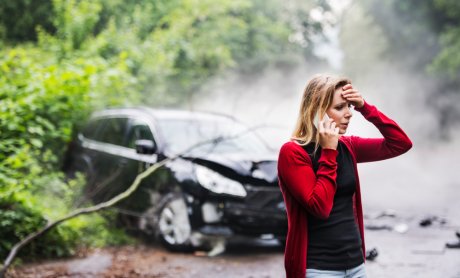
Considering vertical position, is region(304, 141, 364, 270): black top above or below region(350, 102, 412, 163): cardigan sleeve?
below

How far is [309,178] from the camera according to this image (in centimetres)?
250

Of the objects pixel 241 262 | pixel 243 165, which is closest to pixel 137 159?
pixel 243 165

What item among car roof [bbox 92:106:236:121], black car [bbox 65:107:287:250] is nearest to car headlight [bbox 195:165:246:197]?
black car [bbox 65:107:287:250]

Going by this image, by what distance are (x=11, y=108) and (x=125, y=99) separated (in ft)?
16.3

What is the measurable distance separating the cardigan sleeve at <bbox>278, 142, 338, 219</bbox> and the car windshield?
14.0 feet

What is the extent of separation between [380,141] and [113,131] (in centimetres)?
649

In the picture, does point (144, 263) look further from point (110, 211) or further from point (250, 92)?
point (250, 92)

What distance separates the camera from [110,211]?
7.75 m

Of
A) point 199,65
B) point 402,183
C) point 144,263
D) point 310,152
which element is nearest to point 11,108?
point 144,263

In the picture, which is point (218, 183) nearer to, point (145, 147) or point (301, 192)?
point (145, 147)

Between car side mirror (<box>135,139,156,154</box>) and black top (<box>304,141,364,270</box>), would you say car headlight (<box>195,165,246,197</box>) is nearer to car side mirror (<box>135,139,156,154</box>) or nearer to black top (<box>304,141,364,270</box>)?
car side mirror (<box>135,139,156,154</box>)

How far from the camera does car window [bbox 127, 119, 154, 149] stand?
25.2 ft

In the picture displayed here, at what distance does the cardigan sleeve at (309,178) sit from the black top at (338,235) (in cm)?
10

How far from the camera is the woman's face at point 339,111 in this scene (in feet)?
8.70
